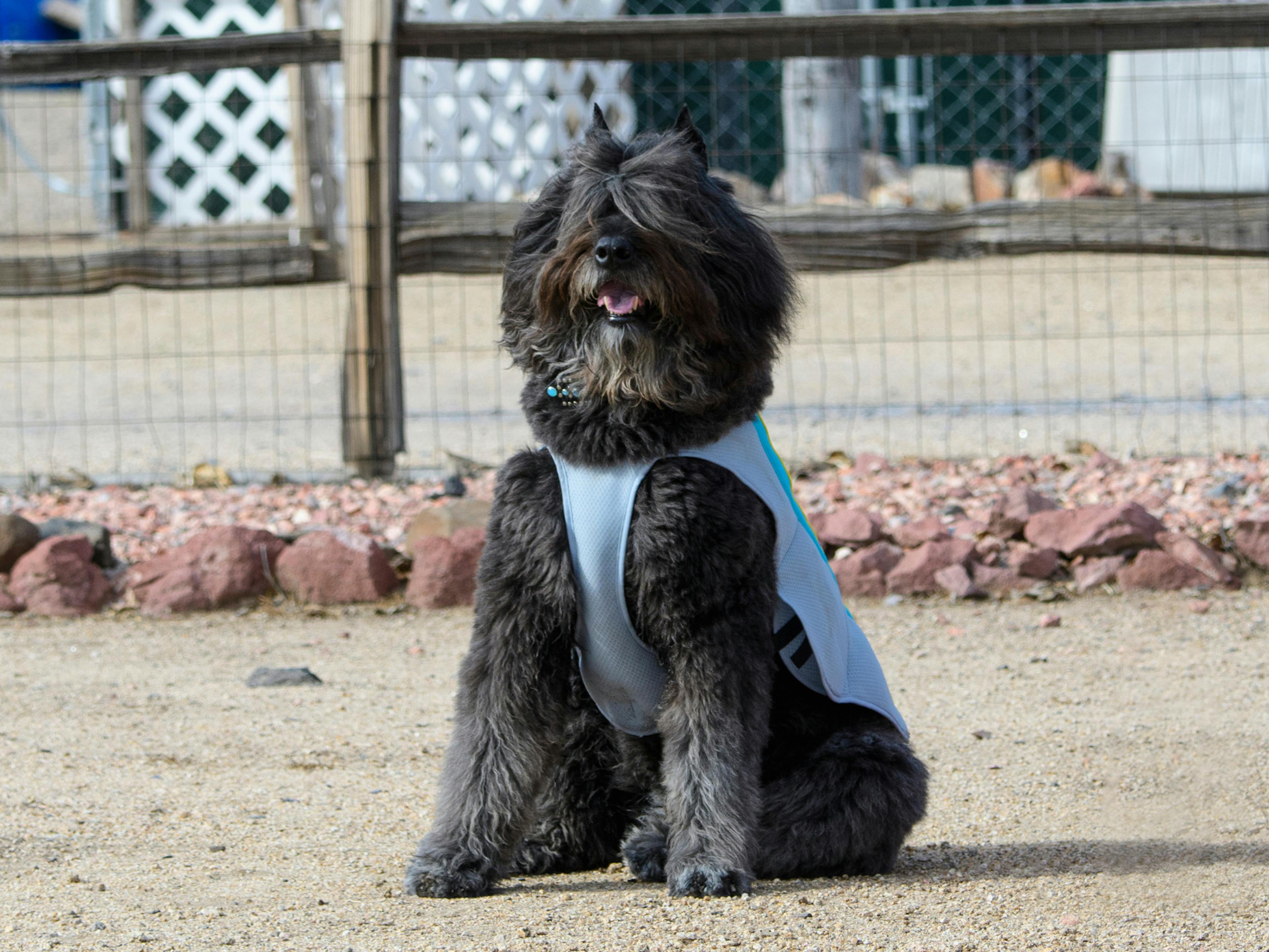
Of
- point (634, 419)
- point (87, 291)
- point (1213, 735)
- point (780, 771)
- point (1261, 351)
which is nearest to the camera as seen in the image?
point (634, 419)

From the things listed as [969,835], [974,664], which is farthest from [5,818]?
[974,664]

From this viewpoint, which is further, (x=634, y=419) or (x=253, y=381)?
(x=253, y=381)

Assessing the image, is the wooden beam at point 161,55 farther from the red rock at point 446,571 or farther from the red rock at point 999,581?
the red rock at point 999,581

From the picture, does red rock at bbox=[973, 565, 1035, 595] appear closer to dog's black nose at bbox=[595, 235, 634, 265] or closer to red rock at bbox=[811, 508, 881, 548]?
red rock at bbox=[811, 508, 881, 548]

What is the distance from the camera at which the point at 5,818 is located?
401cm

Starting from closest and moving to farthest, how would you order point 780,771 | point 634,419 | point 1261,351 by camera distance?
point 634,419
point 780,771
point 1261,351

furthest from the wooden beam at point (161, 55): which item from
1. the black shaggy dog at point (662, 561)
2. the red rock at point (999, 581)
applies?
the black shaggy dog at point (662, 561)

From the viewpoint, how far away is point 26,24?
19.4 metres

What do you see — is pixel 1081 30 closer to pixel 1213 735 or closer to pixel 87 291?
pixel 1213 735

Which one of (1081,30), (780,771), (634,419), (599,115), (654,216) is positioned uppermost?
(1081,30)

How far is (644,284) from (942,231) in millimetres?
4838

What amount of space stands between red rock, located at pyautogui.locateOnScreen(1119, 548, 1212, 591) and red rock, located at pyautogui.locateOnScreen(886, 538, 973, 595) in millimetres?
672

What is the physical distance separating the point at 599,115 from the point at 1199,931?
219cm

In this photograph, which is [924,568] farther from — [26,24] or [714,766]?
[26,24]
